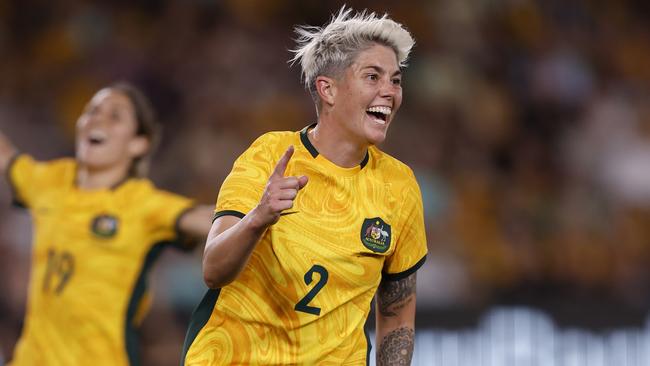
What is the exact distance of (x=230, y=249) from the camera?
11.8ft

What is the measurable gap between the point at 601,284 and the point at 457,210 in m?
1.31

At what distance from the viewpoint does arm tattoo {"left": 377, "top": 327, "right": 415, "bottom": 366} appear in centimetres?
429

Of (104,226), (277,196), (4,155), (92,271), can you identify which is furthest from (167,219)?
(277,196)

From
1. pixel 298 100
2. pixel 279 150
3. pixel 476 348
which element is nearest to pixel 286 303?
pixel 279 150

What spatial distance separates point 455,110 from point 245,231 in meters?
7.41

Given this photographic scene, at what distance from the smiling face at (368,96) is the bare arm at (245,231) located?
50 centimetres

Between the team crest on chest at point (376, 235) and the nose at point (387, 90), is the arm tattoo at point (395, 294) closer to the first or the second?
the team crest on chest at point (376, 235)

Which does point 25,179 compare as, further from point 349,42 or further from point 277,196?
point 277,196

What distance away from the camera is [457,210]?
383 inches

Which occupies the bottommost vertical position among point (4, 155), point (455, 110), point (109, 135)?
point (4, 155)

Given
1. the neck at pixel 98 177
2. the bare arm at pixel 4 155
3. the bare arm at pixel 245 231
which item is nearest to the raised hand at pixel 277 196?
the bare arm at pixel 245 231

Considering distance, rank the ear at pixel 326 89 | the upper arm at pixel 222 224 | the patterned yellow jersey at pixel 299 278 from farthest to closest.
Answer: the ear at pixel 326 89, the patterned yellow jersey at pixel 299 278, the upper arm at pixel 222 224

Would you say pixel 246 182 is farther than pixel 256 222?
Yes

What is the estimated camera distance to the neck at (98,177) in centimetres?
622
